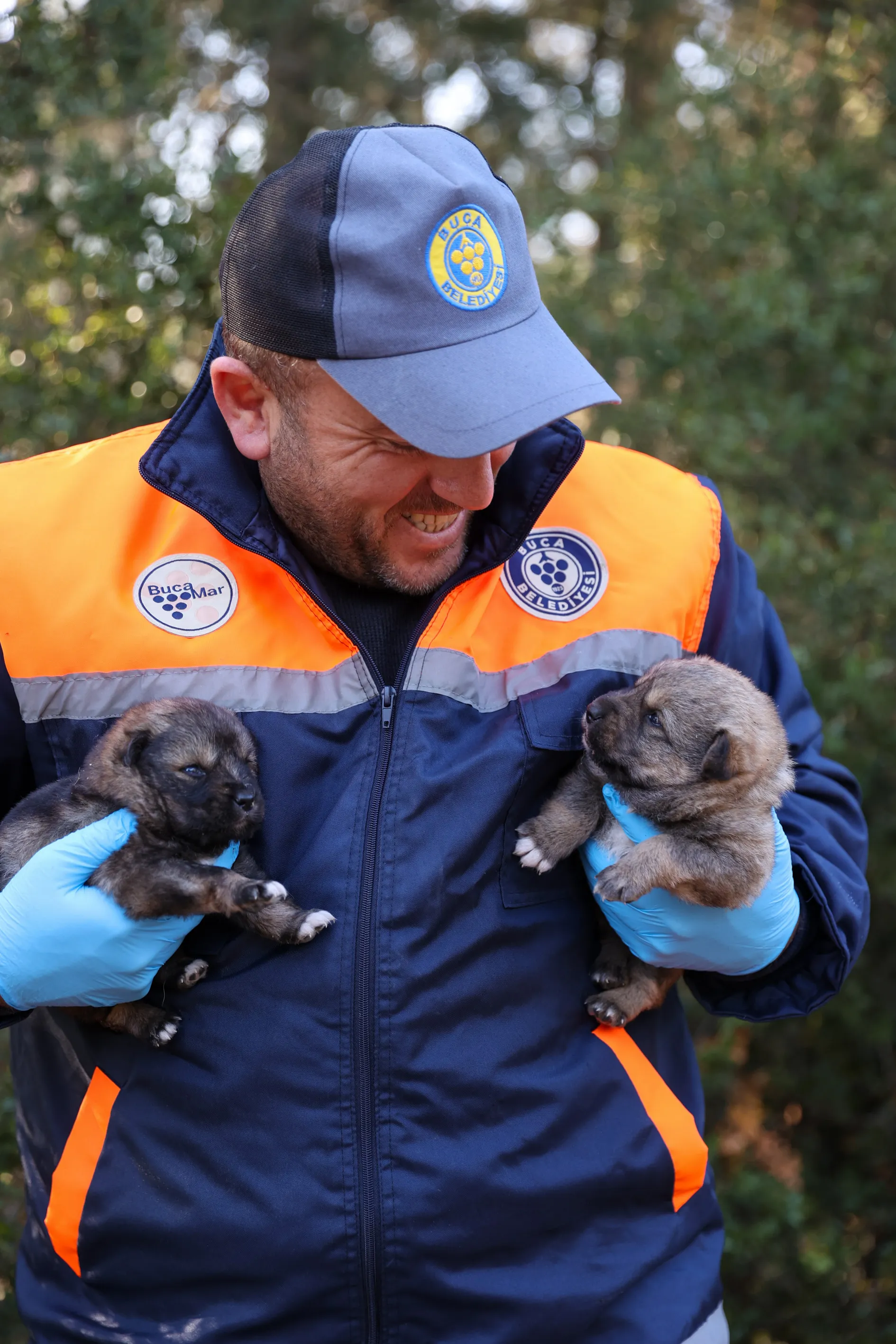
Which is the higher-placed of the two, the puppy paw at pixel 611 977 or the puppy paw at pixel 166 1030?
the puppy paw at pixel 166 1030

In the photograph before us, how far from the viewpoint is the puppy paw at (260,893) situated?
266cm

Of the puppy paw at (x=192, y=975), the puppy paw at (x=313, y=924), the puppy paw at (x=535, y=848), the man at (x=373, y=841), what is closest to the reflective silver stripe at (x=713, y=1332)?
the man at (x=373, y=841)

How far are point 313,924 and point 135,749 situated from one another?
681 millimetres

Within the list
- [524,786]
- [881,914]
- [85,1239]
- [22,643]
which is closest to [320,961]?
[524,786]

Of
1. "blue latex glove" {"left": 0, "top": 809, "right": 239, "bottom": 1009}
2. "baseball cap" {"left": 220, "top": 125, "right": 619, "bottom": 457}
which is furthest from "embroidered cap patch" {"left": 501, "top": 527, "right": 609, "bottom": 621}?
"blue latex glove" {"left": 0, "top": 809, "right": 239, "bottom": 1009}

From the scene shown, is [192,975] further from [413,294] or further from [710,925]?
[413,294]

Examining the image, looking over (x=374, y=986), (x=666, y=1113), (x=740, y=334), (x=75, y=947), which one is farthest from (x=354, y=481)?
(x=740, y=334)

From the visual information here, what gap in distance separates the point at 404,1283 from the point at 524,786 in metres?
1.14

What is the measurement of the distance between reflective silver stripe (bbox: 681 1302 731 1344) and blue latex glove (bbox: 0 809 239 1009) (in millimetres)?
1571

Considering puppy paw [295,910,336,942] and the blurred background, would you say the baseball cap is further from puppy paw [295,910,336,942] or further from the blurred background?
the blurred background

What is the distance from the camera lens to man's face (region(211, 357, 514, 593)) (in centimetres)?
283

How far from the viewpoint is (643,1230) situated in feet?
9.29

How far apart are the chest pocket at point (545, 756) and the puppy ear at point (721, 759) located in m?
0.33

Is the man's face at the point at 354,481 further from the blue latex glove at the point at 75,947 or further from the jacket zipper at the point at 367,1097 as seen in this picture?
the blue latex glove at the point at 75,947
